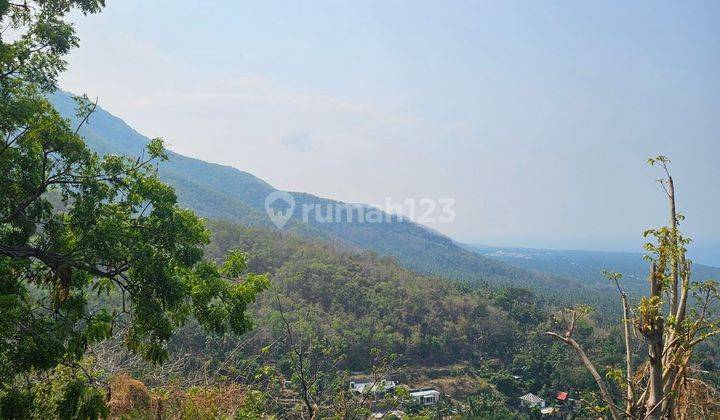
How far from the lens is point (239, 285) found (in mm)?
4977

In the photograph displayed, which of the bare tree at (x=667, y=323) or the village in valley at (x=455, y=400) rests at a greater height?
the bare tree at (x=667, y=323)

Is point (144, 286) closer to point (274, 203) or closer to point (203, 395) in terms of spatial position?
point (203, 395)

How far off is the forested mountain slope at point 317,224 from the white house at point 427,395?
44747mm

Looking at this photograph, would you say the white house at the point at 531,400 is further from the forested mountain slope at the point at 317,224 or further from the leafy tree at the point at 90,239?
A: the forested mountain slope at the point at 317,224

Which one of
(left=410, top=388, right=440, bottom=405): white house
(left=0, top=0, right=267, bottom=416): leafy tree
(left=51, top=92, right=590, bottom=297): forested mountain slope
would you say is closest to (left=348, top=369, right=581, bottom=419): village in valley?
(left=410, top=388, right=440, bottom=405): white house

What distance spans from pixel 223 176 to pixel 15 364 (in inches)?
6305

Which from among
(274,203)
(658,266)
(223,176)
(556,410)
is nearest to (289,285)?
(556,410)

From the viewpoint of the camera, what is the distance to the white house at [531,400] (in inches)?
1120

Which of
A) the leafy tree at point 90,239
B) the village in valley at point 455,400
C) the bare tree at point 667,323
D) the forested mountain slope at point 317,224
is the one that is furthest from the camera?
the forested mountain slope at point 317,224

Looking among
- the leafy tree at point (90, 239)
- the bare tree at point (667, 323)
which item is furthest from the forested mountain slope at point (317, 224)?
the bare tree at point (667, 323)

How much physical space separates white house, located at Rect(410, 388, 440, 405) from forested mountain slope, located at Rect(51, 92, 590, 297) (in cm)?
4475

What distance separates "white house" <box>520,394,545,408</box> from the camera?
2844 cm

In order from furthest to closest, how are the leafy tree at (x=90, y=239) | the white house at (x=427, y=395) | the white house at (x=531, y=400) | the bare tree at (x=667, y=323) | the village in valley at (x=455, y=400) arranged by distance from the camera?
1. the white house at (x=531, y=400)
2. the white house at (x=427, y=395)
3. the village in valley at (x=455, y=400)
4. the leafy tree at (x=90, y=239)
5. the bare tree at (x=667, y=323)

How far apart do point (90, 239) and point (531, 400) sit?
95.9 ft
